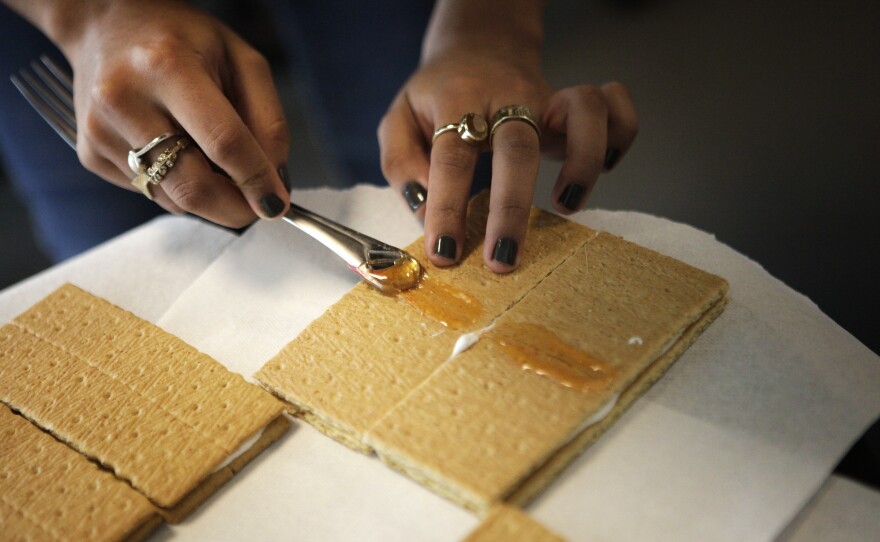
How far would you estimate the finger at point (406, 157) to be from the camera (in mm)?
1479

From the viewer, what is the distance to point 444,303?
1282 mm

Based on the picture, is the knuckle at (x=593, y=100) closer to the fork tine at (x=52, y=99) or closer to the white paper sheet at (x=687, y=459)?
the white paper sheet at (x=687, y=459)

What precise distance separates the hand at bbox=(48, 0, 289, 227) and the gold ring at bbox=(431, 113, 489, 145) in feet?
1.10

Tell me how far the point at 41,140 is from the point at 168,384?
0.97m

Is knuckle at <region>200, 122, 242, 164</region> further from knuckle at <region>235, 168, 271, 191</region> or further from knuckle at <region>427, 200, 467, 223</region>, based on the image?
knuckle at <region>427, 200, 467, 223</region>

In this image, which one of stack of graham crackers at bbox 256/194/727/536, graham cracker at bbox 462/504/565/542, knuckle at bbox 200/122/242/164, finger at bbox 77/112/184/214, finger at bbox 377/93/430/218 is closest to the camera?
graham cracker at bbox 462/504/565/542

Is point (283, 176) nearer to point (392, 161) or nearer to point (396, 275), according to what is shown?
point (392, 161)

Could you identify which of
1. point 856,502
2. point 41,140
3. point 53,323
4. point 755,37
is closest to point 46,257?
point 41,140

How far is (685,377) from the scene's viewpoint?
119cm

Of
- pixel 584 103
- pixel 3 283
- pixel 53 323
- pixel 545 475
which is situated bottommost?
pixel 3 283

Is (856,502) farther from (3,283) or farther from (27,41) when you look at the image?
(3,283)

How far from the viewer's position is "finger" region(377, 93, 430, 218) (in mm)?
1479

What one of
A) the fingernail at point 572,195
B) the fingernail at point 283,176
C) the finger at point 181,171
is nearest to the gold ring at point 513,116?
the fingernail at point 572,195

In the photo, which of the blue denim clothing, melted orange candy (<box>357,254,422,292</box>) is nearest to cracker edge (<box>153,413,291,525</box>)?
melted orange candy (<box>357,254,422,292</box>)
